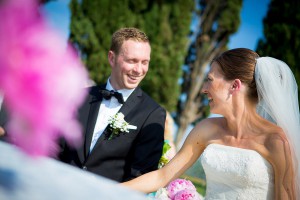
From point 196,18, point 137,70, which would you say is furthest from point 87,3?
point 137,70

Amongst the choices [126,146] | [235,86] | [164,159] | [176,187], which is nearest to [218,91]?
[235,86]

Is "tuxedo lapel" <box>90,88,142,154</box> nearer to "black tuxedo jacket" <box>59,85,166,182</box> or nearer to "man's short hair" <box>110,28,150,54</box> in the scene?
"black tuxedo jacket" <box>59,85,166,182</box>

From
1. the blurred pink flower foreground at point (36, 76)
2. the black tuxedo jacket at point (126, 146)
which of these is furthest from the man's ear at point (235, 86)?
the blurred pink flower foreground at point (36, 76)

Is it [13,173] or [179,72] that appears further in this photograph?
[179,72]

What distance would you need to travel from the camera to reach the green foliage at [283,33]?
665 inches

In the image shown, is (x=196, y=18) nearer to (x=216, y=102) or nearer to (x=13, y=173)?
(x=216, y=102)

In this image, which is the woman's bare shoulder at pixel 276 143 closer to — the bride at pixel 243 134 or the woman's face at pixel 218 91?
the bride at pixel 243 134

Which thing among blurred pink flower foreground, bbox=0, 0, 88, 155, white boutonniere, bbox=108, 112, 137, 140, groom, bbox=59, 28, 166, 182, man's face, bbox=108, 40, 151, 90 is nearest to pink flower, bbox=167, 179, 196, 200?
groom, bbox=59, 28, 166, 182

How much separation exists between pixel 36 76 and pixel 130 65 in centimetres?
304

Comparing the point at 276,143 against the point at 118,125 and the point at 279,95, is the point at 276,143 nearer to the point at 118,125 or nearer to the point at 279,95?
the point at 279,95

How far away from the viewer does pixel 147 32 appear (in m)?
18.3

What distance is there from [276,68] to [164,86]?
1482cm

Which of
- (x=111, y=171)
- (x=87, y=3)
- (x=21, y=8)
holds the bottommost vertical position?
(x=111, y=171)

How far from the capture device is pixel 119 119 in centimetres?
336
